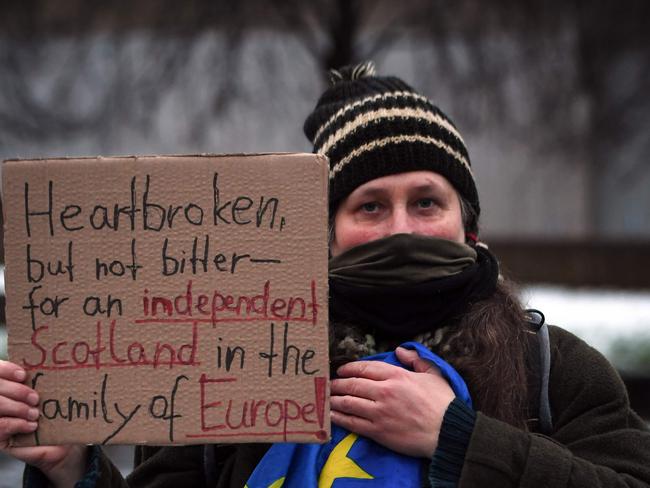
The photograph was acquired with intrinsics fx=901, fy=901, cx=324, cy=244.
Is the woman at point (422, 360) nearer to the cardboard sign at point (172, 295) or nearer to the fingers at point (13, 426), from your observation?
the fingers at point (13, 426)

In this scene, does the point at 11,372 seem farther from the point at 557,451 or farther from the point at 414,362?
the point at 557,451

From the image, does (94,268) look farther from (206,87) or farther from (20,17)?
(20,17)

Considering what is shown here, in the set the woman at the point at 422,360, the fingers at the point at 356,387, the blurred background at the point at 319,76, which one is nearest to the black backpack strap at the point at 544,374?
the woman at the point at 422,360

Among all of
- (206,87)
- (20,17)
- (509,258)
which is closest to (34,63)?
(20,17)

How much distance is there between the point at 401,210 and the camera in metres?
2.06

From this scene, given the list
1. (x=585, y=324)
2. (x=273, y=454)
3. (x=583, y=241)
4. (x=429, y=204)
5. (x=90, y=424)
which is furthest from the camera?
(x=583, y=241)

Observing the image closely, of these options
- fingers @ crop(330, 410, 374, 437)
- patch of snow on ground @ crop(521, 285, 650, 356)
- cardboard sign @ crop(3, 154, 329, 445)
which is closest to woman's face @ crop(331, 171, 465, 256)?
cardboard sign @ crop(3, 154, 329, 445)

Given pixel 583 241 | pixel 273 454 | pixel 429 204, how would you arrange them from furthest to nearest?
1. pixel 583 241
2. pixel 429 204
3. pixel 273 454

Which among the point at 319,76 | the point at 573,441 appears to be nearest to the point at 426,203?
the point at 573,441

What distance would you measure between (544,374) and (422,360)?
10.9 inches

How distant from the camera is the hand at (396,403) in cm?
183

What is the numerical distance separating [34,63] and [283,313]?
21.0 feet

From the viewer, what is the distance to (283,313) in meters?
A: 1.79

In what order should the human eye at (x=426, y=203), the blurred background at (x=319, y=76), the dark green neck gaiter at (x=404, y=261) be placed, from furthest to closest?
1. the blurred background at (x=319, y=76)
2. the human eye at (x=426, y=203)
3. the dark green neck gaiter at (x=404, y=261)
